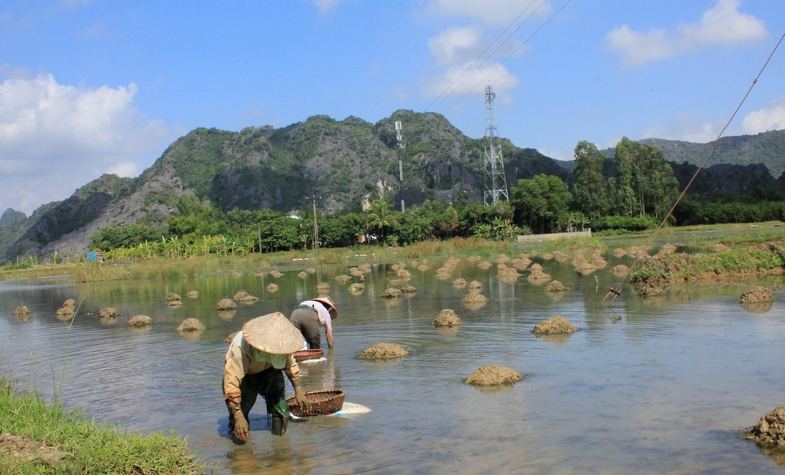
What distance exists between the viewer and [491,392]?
10.1m

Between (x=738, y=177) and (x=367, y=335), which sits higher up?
(x=738, y=177)

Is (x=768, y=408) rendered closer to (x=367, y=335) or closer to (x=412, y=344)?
(x=412, y=344)

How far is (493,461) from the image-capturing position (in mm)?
7301

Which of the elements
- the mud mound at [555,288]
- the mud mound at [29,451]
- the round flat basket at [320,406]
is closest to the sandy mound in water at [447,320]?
the mud mound at [555,288]

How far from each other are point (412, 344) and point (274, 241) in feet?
223

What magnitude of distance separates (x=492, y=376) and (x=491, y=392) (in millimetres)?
470

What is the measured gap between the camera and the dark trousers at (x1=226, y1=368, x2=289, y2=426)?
8.29 metres

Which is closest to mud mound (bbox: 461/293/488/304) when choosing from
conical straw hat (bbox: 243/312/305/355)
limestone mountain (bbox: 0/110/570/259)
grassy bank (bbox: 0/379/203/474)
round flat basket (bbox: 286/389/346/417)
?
round flat basket (bbox: 286/389/346/417)

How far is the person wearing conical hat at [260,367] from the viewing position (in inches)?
304

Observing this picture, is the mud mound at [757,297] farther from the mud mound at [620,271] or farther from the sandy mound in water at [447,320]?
the mud mound at [620,271]

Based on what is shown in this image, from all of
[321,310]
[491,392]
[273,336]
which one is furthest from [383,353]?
[273,336]

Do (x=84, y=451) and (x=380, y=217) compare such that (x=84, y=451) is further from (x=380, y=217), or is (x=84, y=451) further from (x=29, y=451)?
(x=380, y=217)

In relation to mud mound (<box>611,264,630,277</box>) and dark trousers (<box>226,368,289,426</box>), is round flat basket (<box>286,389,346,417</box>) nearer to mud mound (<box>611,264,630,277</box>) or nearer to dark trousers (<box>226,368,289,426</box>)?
dark trousers (<box>226,368,289,426</box>)

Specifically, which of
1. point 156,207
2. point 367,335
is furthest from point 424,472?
point 156,207
